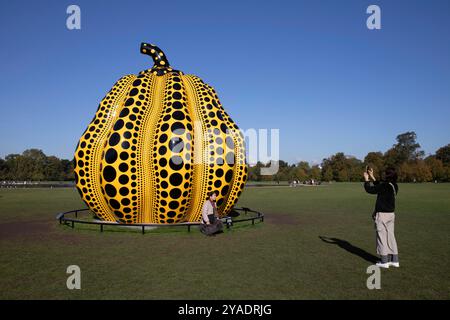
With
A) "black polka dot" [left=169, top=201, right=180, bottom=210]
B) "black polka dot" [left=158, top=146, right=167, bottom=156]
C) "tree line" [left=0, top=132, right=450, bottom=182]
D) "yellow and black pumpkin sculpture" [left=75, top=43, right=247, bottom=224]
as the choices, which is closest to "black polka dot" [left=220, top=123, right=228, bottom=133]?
"yellow and black pumpkin sculpture" [left=75, top=43, right=247, bottom=224]

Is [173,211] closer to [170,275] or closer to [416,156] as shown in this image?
[170,275]

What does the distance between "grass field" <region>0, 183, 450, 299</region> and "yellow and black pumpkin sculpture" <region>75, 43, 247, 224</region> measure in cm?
119

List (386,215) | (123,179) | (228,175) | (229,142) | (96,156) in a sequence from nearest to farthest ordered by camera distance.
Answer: (386,215) → (123,179) → (96,156) → (228,175) → (229,142)

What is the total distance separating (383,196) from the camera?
9297mm

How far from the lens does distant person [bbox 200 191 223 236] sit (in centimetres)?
1388

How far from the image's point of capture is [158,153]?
14.4 meters

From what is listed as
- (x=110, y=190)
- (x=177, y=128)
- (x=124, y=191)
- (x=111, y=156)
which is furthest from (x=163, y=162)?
(x=110, y=190)

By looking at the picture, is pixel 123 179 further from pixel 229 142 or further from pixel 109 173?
pixel 229 142

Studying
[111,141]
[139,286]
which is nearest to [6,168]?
[111,141]

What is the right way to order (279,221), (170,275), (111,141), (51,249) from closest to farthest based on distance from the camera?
(170,275), (51,249), (111,141), (279,221)

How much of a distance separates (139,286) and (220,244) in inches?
194

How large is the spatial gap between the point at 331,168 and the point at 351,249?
12326cm

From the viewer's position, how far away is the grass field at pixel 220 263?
7.62 meters
